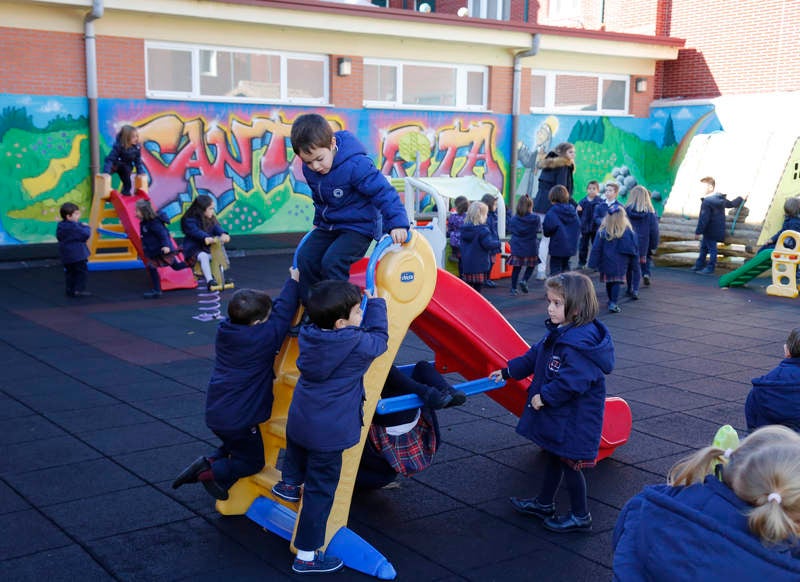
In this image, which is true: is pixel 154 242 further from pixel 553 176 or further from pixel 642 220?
pixel 642 220

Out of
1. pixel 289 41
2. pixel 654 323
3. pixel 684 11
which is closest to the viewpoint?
pixel 654 323

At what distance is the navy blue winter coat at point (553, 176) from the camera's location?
1336 cm

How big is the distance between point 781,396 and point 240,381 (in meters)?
2.69

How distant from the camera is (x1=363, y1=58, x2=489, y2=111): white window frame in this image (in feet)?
56.1

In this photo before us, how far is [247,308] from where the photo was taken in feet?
14.2

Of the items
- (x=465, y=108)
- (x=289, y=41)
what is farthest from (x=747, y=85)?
(x=289, y=41)

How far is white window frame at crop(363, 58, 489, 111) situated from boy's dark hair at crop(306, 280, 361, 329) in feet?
43.8

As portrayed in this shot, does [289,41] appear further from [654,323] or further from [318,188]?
[318,188]

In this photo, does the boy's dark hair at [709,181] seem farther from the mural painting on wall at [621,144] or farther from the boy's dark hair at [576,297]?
the boy's dark hair at [576,297]

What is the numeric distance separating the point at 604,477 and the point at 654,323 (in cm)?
544

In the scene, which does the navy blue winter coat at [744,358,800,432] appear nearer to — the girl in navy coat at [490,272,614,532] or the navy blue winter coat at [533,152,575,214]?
the girl in navy coat at [490,272,614,532]

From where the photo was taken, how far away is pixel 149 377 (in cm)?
748

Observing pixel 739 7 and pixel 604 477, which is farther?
pixel 739 7

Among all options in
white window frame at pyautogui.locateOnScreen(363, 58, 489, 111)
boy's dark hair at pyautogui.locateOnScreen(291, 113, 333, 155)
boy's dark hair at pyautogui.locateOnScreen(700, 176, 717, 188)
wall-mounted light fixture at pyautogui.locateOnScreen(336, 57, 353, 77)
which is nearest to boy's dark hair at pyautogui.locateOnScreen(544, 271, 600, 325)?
boy's dark hair at pyautogui.locateOnScreen(291, 113, 333, 155)
